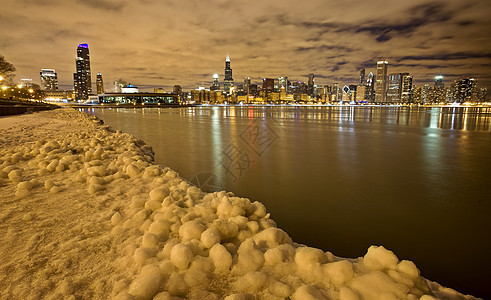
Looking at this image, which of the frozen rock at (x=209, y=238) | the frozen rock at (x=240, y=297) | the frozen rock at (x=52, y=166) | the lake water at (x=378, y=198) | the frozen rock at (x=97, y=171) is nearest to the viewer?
the frozen rock at (x=240, y=297)

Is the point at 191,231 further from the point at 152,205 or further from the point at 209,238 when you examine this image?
the point at 152,205

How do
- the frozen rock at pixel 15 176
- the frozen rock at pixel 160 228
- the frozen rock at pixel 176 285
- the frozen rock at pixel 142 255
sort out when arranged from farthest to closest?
the frozen rock at pixel 15 176
the frozen rock at pixel 160 228
the frozen rock at pixel 142 255
the frozen rock at pixel 176 285

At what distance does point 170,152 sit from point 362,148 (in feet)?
27.5

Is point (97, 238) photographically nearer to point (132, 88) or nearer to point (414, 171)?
point (414, 171)

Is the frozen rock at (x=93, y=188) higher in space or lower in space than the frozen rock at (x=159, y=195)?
lower

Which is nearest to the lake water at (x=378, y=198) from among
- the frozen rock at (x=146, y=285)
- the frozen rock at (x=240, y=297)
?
the frozen rock at (x=240, y=297)

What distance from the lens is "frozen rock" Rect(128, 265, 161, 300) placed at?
1864 mm

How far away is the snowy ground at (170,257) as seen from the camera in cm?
199

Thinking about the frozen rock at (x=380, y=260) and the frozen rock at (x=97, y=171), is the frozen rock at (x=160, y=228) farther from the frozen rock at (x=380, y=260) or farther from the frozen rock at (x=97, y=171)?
the frozen rock at (x=97, y=171)

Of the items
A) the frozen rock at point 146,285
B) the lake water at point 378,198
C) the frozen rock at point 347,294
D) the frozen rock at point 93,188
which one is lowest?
the lake water at point 378,198

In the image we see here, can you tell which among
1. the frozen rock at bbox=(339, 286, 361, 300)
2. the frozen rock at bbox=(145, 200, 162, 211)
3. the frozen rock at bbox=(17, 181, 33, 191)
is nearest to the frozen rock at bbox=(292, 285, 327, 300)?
the frozen rock at bbox=(339, 286, 361, 300)

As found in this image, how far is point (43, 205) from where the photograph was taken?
11.9ft

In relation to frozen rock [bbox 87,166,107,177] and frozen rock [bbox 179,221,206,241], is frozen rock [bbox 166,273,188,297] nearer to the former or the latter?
frozen rock [bbox 179,221,206,241]

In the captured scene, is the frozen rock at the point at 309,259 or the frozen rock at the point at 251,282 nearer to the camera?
the frozen rock at the point at 251,282
